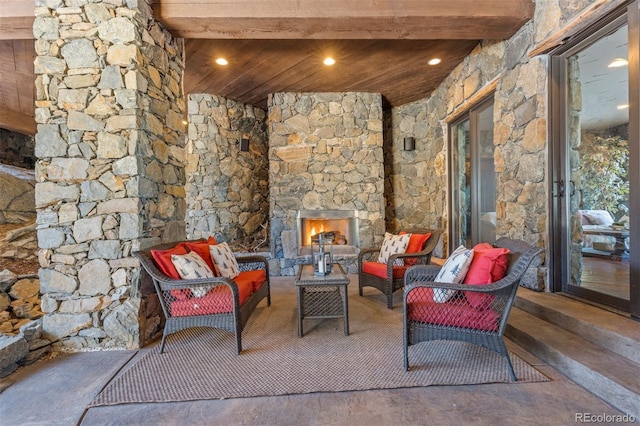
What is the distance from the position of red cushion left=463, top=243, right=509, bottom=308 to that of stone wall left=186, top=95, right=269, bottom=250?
384cm

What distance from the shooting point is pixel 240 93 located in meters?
4.54

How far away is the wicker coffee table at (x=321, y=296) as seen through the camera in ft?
7.22

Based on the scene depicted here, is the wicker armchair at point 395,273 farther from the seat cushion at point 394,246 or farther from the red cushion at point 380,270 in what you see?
the seat cushion at point 394,246

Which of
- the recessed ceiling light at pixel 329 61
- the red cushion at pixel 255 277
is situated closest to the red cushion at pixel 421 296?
the red cushion at pixel 255 277

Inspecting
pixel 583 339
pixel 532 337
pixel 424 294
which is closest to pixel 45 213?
pixel 424 294

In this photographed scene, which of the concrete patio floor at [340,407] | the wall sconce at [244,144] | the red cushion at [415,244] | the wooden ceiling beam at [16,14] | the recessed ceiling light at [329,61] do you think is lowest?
the concrete patio floor at [340,407]

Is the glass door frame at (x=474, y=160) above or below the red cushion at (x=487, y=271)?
above

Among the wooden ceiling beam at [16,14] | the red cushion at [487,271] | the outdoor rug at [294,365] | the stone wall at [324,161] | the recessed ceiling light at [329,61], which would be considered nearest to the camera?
the outdoor rug at [294,365]

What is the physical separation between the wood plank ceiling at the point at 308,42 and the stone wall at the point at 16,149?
112 centimetres

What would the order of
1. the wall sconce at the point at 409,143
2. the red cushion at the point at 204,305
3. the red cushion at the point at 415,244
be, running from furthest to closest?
1. the wall sconce at the point at 409,143
2. the red cushion at the point at 415,244
3. the red cushion at the point at 204,305

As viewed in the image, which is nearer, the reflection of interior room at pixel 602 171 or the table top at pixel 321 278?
the reflection of interior room at pixel 602 171

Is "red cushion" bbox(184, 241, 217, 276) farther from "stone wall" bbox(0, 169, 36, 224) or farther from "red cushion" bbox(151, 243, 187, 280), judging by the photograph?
"stone wall" bbox(0, 169, 36, 224)

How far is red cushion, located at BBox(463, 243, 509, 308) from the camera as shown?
5.66ft

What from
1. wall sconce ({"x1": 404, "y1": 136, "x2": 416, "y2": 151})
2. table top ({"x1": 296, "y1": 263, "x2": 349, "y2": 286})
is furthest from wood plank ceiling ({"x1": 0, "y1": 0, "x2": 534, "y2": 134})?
table top ({"x1": 296, "y1": 263, "x2": 349, "y2": 286})
